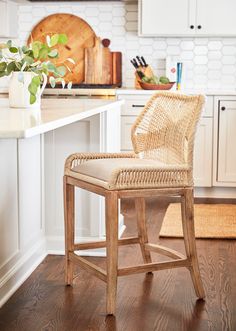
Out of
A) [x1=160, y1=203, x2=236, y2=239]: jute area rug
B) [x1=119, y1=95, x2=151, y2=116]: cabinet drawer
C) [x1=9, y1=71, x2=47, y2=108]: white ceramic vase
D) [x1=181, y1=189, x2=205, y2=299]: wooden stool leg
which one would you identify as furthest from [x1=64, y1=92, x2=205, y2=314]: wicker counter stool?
[x1=119, y1=95, x2=151, y2=116]: cabinet drawer

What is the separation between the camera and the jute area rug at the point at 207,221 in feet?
13.7

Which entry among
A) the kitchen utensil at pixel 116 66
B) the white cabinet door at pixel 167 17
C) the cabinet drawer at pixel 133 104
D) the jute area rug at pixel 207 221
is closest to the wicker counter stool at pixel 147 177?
the jute area rug at pixel 207 221

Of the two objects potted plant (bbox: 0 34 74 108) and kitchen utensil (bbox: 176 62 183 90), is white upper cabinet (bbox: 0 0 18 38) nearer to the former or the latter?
kitchen utensil (bbox: 176 62 183 90)

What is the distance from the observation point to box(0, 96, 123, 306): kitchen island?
2.95 metres

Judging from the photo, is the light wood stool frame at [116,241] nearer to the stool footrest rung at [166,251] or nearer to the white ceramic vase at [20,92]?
the stool footrest rung at [166,251]

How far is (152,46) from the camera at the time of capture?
5.96 metres

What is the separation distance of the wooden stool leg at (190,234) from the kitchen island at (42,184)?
568mm

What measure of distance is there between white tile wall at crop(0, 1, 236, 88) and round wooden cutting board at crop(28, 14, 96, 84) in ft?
0.17

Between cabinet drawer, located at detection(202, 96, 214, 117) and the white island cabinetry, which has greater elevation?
cabinet drawer, located at detection(202, 96, 214, 117)

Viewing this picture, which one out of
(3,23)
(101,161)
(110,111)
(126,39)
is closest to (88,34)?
(126,39)

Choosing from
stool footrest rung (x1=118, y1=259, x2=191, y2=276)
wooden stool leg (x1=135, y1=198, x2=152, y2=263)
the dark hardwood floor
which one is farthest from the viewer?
wooden stool leg (x1=135, y1=198, x2=152, y2=263)

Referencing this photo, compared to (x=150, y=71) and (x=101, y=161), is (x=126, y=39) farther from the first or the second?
(x=101, y=161)

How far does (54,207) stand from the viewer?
371cm

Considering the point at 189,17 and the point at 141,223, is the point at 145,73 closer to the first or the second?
the point at 189,17
